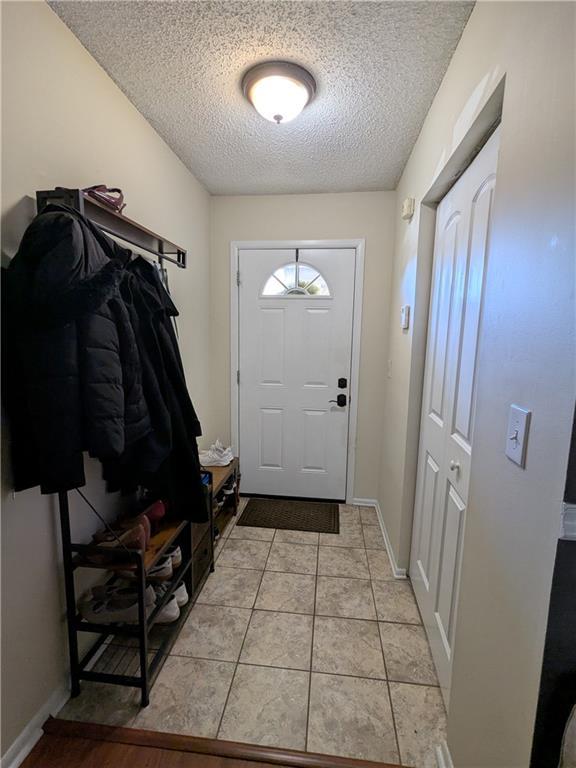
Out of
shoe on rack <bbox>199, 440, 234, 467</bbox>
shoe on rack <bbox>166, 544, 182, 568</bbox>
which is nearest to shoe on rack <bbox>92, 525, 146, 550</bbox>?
shoe on rack <bbox>166, 544, 182, 568</bbox>

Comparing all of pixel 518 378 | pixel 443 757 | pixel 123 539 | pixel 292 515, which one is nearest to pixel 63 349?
pixel 123 539

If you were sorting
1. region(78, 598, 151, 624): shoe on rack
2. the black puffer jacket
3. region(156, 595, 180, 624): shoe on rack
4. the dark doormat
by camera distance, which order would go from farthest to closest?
the dark doormat → region(156, 595, 180, 624): shoe on rack → region(78, 598, 151, 624): shoe on rack → the black puffer jacket

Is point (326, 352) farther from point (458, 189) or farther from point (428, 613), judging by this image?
point (428, 613)

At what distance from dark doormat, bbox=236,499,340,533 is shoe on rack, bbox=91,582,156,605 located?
118 cm

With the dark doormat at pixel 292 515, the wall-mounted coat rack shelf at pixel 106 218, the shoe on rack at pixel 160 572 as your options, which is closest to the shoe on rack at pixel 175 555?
the shoe on rack at pixel 160 572

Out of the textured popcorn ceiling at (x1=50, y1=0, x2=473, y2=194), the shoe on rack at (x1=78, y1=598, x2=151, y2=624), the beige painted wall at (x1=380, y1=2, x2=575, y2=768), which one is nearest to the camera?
the beige painted wall at (x1=380, y1=2, x2=575, y2=768)

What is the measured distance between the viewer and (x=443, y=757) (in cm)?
109

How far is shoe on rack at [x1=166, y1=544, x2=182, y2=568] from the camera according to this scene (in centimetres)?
160

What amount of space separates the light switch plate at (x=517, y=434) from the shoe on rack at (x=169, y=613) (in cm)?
153

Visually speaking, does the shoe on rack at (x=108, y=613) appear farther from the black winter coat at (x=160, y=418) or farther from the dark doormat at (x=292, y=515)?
the dark doormat at (x=292, y=515)

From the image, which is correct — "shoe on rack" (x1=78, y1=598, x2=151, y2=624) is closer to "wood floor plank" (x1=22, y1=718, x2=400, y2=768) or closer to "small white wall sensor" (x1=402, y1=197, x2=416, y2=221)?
"wood floor plank" (x1=22, y1=718, x2=400, y2=768)

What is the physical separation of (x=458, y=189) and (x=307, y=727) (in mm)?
2135

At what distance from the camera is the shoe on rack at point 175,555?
160 centimetres

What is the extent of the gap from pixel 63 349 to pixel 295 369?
6.57ft
